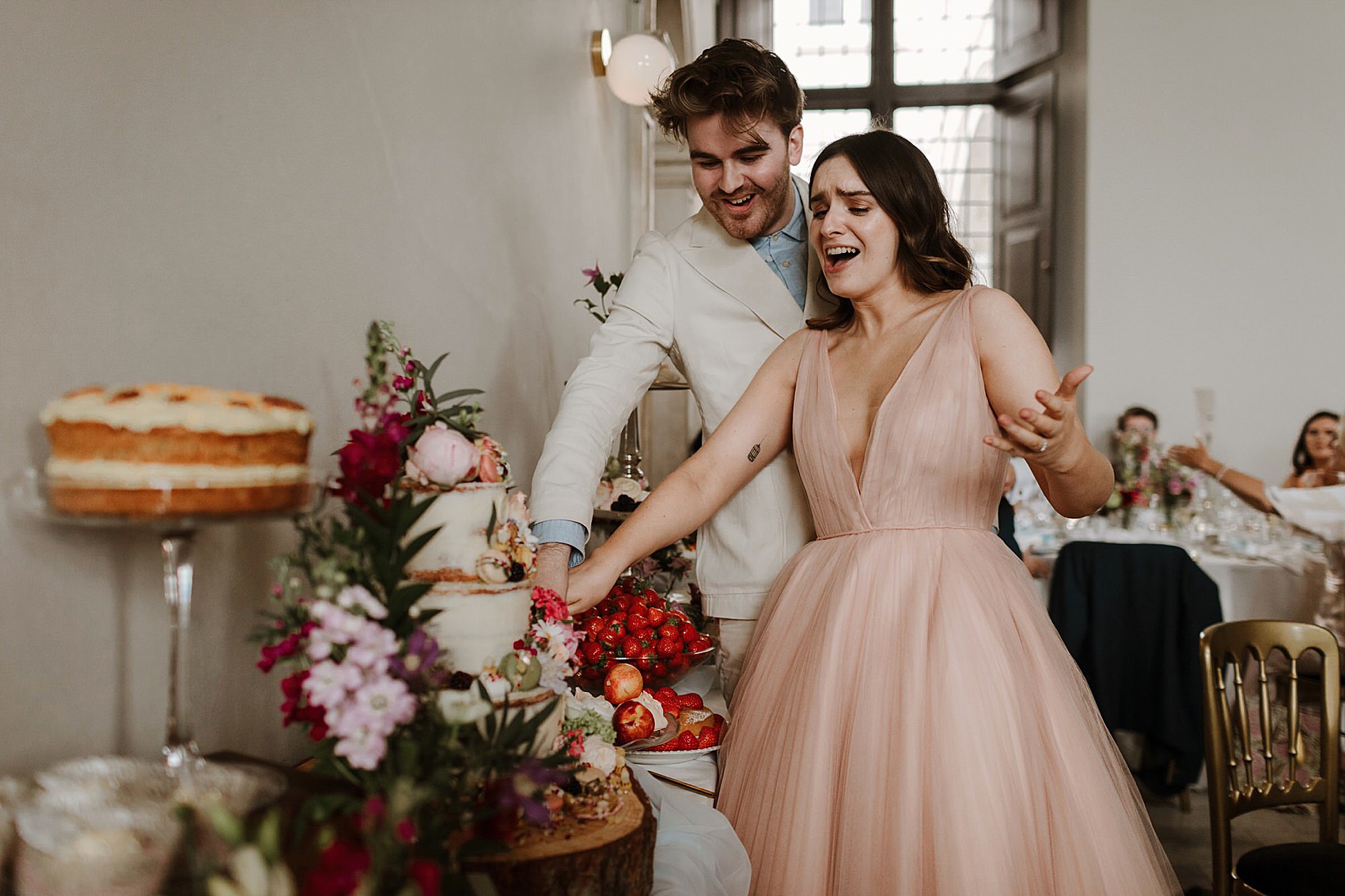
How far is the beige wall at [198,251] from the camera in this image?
872 millimetres

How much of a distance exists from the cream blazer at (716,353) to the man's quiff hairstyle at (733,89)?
0.24 metres

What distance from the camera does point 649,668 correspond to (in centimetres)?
184

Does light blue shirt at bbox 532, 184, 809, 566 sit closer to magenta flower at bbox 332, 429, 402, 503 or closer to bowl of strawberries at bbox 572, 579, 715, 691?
bowl of strawberries at bbox 572, 579, 715, 691

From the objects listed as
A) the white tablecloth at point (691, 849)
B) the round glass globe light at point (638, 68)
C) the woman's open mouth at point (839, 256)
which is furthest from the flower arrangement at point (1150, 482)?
the white tablecloth at point (691, 849)

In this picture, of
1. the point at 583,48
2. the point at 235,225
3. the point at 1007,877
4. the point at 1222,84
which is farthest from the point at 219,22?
the point at 1222,84

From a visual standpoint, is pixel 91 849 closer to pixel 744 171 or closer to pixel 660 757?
pixel 660 757

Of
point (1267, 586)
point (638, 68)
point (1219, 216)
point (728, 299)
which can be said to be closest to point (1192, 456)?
point (1267, 586)

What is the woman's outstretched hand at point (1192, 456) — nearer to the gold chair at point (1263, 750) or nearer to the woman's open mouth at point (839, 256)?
the gold chair at point (1263, 750)

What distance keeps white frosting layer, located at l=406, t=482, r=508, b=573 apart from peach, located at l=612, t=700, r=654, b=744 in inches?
25.2

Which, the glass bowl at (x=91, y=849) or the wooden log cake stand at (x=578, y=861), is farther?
the wooden log cake stand at (x=578, y=861)

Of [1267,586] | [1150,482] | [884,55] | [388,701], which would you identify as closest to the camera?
[388,701]

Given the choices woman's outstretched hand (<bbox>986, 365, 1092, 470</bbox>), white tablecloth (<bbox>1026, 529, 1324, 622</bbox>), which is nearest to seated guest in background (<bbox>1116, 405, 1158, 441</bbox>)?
white tablecloth (<bbox>1026, 529, 1324, 622</bbox>)

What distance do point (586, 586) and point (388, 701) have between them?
901 millimetres

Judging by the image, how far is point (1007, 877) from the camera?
1312mm
